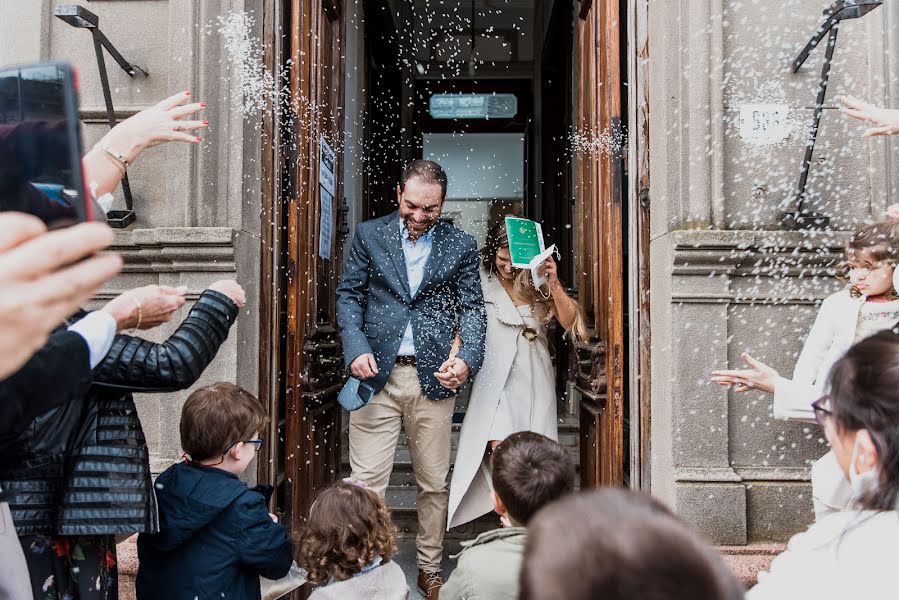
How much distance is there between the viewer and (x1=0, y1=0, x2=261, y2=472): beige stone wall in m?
3.26

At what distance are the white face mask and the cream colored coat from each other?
8.11ft

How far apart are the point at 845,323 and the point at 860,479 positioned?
1.59 m

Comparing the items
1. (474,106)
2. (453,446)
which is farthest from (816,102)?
(474,106)

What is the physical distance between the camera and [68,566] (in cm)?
190

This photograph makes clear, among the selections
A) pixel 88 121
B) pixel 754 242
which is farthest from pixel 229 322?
pixel 754 242

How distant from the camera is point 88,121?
11.5ft

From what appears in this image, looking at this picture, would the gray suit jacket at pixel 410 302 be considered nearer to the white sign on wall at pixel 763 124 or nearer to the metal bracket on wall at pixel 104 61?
the metal bracket on wall at pixel 104 61

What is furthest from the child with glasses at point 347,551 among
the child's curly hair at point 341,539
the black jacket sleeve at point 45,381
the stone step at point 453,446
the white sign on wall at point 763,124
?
the stone step at point 453,446

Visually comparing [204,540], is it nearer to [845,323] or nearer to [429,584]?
[429,584]

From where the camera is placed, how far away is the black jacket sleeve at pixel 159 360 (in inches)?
74.9

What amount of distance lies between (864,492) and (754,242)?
2.01 m

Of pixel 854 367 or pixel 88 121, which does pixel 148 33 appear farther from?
pixel 854 367

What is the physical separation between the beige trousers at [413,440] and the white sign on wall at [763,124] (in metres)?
2.03

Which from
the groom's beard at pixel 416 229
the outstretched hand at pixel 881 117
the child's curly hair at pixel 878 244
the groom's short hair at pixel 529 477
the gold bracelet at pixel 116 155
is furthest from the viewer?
the groom's beard at pixel 416 229
